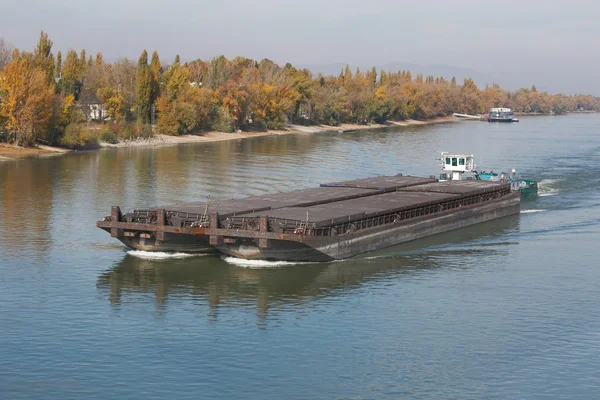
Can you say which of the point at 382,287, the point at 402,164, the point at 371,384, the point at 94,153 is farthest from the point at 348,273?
the point at 94,153

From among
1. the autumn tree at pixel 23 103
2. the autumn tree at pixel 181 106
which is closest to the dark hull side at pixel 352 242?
the autumn tree at pixel 23 103

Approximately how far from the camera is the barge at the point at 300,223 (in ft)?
128

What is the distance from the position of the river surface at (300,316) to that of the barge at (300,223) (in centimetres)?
74

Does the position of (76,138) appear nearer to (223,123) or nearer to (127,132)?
(127,132)

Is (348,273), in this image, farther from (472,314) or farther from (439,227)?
(439,227)

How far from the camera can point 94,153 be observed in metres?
98.1

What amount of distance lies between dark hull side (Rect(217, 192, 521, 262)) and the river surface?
52 centimetres

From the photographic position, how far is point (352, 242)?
42000 mm

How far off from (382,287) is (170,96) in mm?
92988

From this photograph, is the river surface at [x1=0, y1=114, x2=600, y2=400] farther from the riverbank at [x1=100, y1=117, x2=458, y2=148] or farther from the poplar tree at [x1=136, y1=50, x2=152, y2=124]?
the poplar tree at [x1=136, y1=50, x2=152, y2=124]

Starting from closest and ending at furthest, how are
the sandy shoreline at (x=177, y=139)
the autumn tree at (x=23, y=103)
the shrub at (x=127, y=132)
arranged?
the sandy shoreline at (x=177, y=139), the autumn tree at (x=23, y=103), the shrub at (x=127, y=132)

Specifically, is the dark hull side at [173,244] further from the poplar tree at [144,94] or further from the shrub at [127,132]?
the poplar tree at [144,94]

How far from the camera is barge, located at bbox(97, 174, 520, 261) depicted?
3897 cm

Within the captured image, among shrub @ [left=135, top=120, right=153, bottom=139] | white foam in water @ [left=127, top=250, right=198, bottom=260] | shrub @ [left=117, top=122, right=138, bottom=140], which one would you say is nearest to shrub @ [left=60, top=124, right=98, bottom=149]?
shrub @ [left=117, top=122, right=138, bottom=140]
